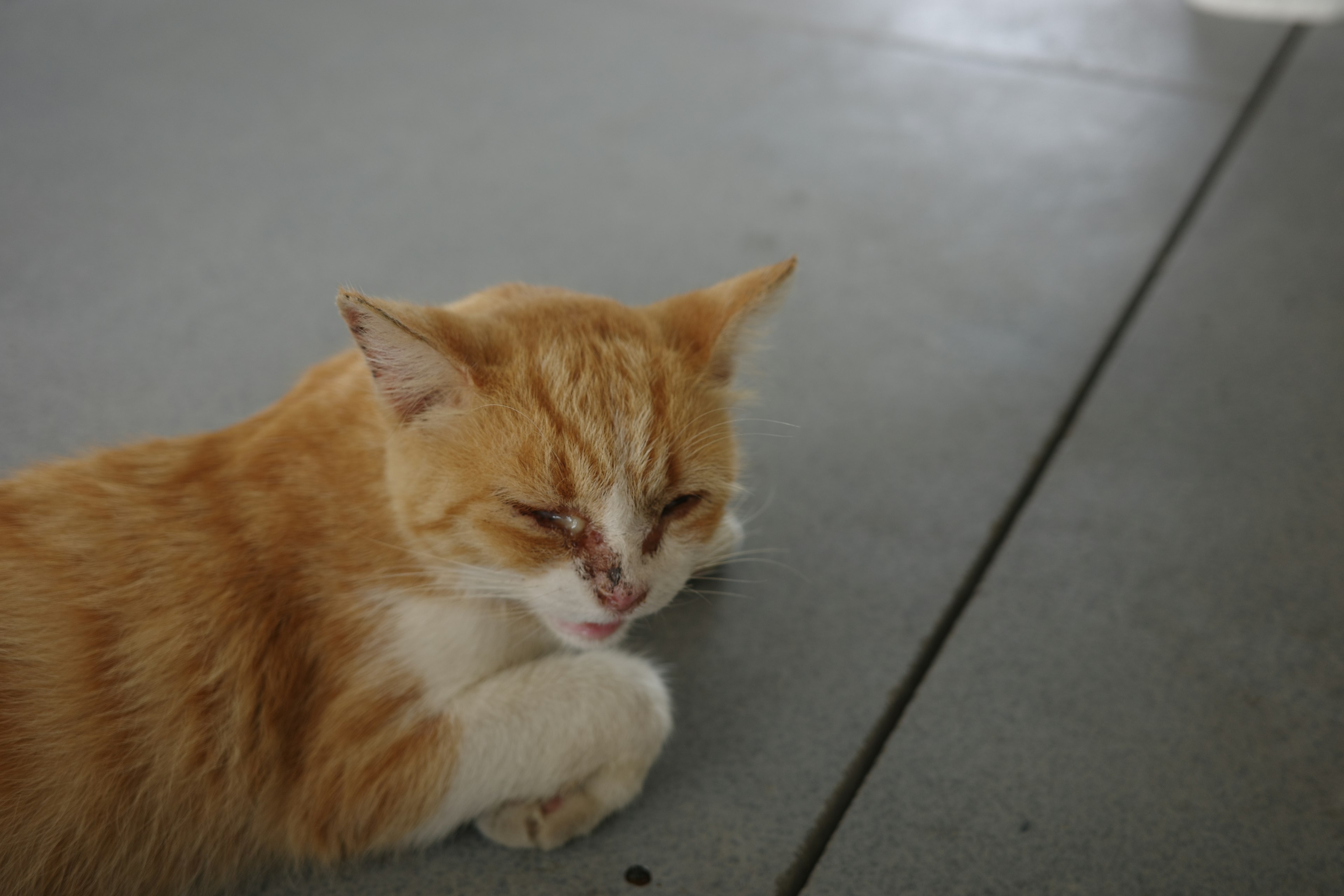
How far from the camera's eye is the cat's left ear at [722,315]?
1.25 m

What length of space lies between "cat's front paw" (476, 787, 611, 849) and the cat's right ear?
0.54m

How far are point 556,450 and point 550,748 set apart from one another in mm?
398

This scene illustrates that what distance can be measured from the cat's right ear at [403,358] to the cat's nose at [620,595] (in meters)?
0.29

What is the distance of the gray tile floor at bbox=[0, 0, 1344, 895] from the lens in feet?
4.47

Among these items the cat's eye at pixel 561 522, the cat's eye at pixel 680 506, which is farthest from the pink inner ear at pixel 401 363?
the cat's eye at pixel 680 506

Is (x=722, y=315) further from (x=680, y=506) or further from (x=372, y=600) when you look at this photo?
(x=372, y=600)

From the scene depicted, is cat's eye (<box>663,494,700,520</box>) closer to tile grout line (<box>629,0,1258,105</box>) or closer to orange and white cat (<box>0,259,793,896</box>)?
orange and white cat (<box>0,259,793,896</box>)

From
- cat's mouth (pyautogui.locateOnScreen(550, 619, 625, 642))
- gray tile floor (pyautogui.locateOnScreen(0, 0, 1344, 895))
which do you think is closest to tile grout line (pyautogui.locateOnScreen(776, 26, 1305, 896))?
gray tile floor (pyautogui.locateOnScreen(0, 0, 1344, 895))

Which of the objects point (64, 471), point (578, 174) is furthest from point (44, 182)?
point (64, 471)

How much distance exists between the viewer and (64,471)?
1294mm

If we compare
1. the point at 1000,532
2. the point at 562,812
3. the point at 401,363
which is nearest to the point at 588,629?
the point at 562,812

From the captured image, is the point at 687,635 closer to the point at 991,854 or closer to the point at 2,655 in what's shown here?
the point at 991,854

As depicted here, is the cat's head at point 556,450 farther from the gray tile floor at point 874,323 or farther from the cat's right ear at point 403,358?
the gray tile floor at point 874,323

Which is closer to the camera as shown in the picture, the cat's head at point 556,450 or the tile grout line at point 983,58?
the cat's head at point 556,450
